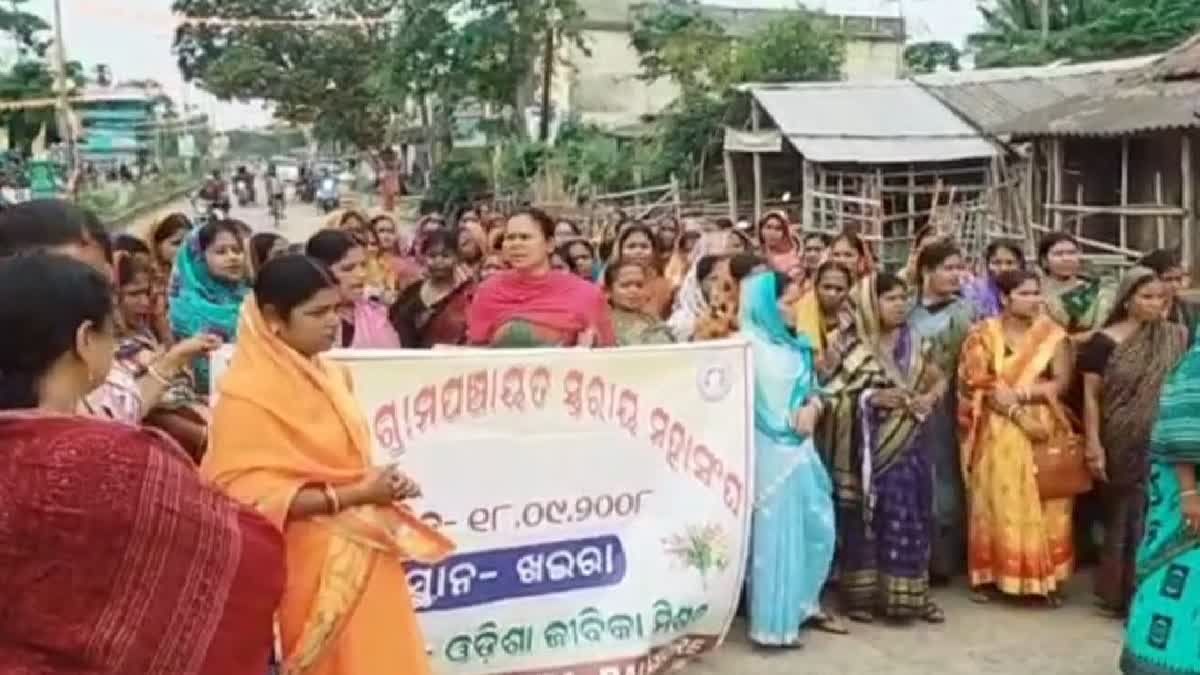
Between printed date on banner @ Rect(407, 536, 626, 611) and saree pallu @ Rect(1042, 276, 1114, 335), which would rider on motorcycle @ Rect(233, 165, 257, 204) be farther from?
printed date on banner @ Rect(407, 536, 626, 611)

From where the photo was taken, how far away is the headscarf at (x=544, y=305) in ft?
16.2

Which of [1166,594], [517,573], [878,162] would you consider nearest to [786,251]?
[517,573]

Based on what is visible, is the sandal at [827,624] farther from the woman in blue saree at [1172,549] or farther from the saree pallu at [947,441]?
the woman in blue saree at [1172,549]

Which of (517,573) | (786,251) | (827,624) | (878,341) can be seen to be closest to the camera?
(517,573)

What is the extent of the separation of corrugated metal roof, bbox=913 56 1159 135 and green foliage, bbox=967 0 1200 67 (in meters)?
2.99

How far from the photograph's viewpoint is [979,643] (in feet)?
17.7

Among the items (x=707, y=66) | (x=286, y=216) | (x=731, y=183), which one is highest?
(x=707, y=66)

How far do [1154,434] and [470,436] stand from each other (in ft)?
6.39

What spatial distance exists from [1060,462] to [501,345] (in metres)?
2.37

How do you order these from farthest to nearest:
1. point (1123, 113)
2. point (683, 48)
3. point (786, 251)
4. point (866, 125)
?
point (683, 48) < point (866, 125) < point (1123, 113) < point (786, 251)

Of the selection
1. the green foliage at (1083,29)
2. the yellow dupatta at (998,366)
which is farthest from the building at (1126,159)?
the yellow dupatta at (998,366)

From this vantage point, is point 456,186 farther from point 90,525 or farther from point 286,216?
point 90,525

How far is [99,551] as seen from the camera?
1885 millimetres

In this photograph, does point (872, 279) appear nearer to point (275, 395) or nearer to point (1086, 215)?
point (275, 395)
